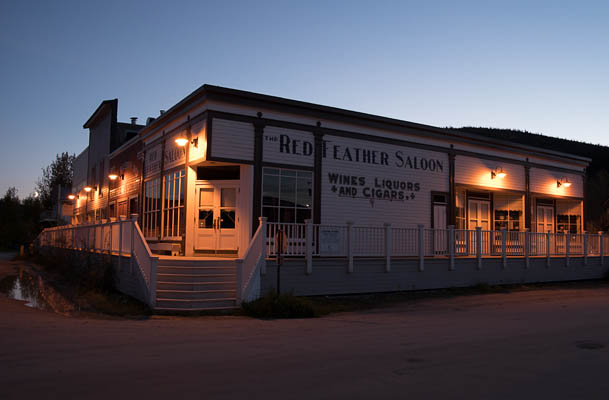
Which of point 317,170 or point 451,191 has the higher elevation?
point 317,170

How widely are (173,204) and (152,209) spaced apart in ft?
8.57

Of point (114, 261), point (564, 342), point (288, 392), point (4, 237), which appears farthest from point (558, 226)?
point (4, 237)

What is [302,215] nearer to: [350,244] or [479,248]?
[350,244]

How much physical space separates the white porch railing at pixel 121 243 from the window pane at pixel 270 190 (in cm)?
379

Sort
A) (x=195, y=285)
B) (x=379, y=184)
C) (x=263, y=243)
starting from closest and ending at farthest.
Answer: (x=195, y=285)
(x=263, y=243)
(x=379, y=184)

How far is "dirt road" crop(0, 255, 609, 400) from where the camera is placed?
527 centimetres

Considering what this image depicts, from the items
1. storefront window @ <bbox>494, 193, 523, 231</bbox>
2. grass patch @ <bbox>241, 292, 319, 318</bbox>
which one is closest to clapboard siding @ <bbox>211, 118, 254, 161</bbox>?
grass patch @ <bbox>241, 292, 319, 318</bbox>

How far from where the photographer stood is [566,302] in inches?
568

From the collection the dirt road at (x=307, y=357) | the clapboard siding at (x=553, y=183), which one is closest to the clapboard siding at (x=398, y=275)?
the dirt road at (x=307, y=357)

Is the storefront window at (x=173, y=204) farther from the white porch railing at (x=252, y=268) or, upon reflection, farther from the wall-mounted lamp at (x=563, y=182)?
the wall-mounted lamp at (x=563, y=182)

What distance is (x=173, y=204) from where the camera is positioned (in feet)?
54.9

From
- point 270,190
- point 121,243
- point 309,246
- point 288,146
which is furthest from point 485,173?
point 121,243

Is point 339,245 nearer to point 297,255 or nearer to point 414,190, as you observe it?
point 297,255

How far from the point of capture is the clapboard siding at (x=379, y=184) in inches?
654
